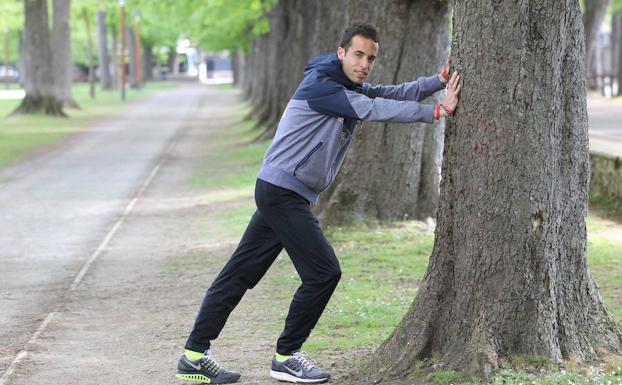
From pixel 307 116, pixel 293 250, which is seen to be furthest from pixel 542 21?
pixel 293 250

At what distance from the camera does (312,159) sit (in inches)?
253

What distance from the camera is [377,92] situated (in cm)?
677

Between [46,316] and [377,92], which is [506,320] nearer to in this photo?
[377,92]

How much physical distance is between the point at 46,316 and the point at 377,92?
392 cm

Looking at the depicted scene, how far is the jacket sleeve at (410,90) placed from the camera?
6645 millimetres

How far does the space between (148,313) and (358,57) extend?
12.7 feet

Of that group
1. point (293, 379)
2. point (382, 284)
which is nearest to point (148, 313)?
point (382, 284)

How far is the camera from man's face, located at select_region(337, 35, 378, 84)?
20.9 ft

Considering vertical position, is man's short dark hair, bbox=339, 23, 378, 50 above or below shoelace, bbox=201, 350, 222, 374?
above

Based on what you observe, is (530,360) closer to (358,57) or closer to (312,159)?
(312,159)

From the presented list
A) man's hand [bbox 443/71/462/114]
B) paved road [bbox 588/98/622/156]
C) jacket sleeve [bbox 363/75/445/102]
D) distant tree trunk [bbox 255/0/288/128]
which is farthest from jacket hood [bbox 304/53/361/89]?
distant tree trunk [bbox 255/0/288/128]

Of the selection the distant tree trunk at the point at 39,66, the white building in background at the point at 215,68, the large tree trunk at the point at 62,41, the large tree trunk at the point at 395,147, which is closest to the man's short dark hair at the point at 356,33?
the large tree trunk at the point at 395,147

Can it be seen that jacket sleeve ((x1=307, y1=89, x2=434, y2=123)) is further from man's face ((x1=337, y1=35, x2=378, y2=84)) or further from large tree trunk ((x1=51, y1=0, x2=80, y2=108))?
large tree trunk ((x1=51, y1=0, x2=80, y2=108))

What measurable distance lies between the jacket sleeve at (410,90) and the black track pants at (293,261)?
2.41 ft
